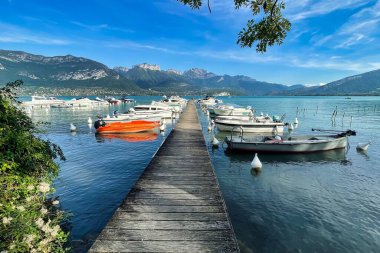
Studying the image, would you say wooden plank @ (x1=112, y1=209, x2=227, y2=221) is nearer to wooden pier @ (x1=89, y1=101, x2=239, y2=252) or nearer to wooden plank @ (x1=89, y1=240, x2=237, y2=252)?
wooden pier @ (x1=89, y1=101, x2=239, y2=252)

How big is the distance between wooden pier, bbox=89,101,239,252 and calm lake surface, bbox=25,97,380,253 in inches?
100.0

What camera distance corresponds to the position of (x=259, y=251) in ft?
28.8

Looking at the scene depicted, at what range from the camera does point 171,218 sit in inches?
287

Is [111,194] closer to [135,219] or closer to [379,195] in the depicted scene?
[135,219]

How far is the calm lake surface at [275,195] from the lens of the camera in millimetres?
9594

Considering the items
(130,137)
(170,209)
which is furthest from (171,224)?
(130,137)

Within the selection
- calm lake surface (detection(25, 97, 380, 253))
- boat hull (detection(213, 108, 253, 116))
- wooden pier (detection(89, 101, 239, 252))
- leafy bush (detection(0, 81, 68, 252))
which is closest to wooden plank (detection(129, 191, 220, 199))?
wooden pier (detection(89, 101, 239, 252))

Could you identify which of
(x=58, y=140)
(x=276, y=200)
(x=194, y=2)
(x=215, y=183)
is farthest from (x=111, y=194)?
(x=58, y=140)

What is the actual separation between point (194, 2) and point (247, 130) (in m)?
25.6

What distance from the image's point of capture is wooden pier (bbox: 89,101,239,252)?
5969 mm

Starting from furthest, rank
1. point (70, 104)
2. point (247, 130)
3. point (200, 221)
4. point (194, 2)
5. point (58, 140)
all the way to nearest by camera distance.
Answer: point (70, 104) → point (247, 130) → point (58, 140) → point (194, 2) → point (200, 221)

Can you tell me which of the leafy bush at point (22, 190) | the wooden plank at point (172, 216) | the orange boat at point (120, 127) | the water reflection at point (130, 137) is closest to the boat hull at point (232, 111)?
the water reflection at point (130, 137)

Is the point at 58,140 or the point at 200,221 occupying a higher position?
the point at 200,221

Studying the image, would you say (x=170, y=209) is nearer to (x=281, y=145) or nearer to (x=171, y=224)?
(x=171, y=224)
